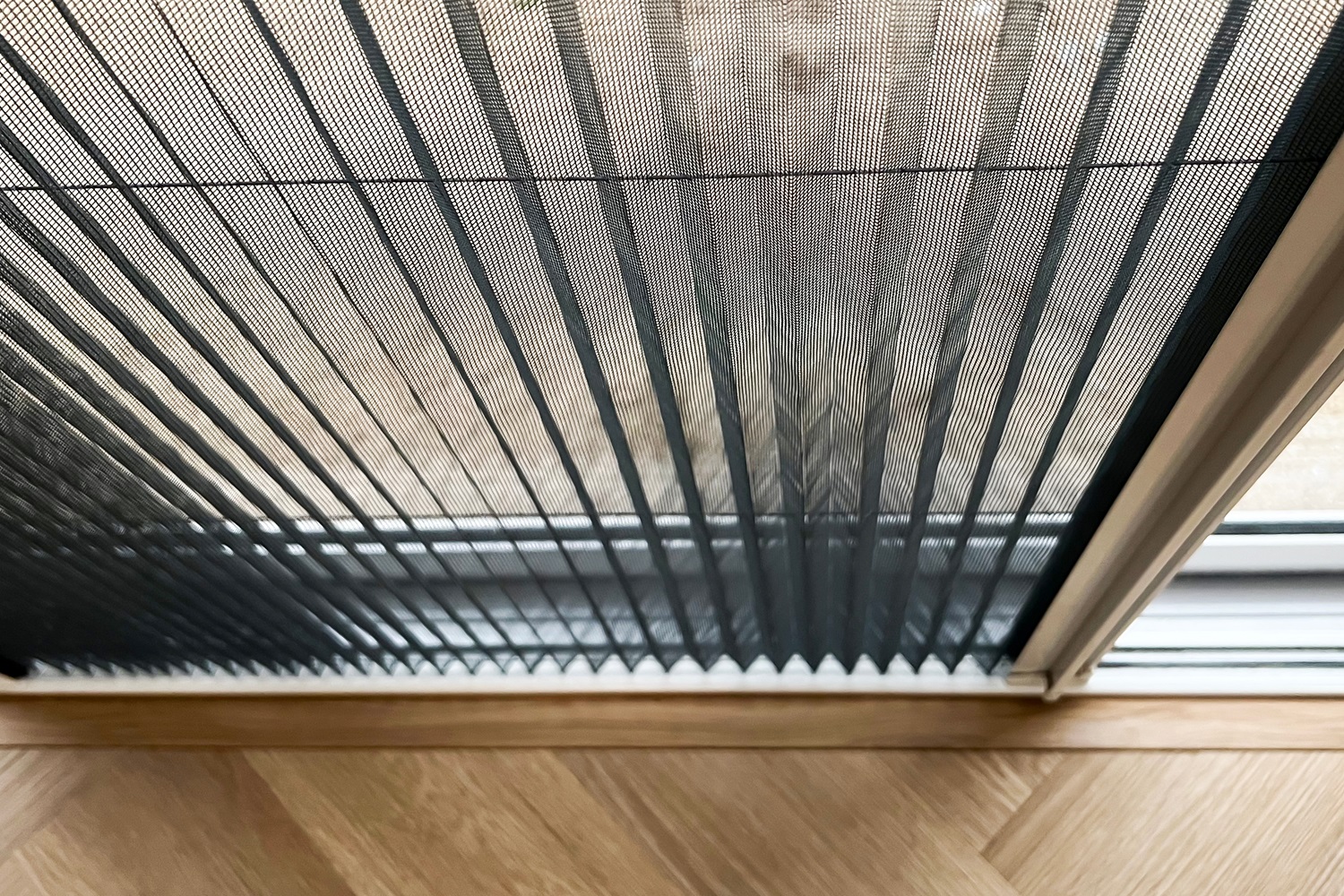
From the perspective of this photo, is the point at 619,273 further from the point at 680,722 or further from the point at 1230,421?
the point at 680,722

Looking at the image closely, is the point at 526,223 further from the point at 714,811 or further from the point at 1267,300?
the point at 714,811

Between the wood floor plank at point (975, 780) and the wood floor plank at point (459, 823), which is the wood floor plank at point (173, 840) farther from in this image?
the wood floor plank at point (975, 780)

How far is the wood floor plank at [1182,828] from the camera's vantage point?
102 centimetres

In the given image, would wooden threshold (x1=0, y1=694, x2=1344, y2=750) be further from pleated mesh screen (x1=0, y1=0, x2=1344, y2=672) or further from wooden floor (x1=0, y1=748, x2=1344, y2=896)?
pleated mesh screen (x1=0, y1=0, x2=1344, y2=672)

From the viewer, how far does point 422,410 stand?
0.65 meters

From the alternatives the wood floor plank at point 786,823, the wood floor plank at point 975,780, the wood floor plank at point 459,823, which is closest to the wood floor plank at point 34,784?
the wood floor plank at point 459,823

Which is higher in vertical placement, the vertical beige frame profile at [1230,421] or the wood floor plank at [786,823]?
the vertical beige frame profile at [1230,421]

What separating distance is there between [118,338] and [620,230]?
0.32 metres

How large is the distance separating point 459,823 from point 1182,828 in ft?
2.52

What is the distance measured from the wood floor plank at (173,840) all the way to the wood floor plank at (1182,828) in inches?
29.6

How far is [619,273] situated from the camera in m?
0.53

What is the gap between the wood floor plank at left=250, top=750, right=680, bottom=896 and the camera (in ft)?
3.56

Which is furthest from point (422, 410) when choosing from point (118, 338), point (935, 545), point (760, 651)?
point (760, 651)

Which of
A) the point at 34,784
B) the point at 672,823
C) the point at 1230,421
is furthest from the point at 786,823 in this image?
the point at 34,784
